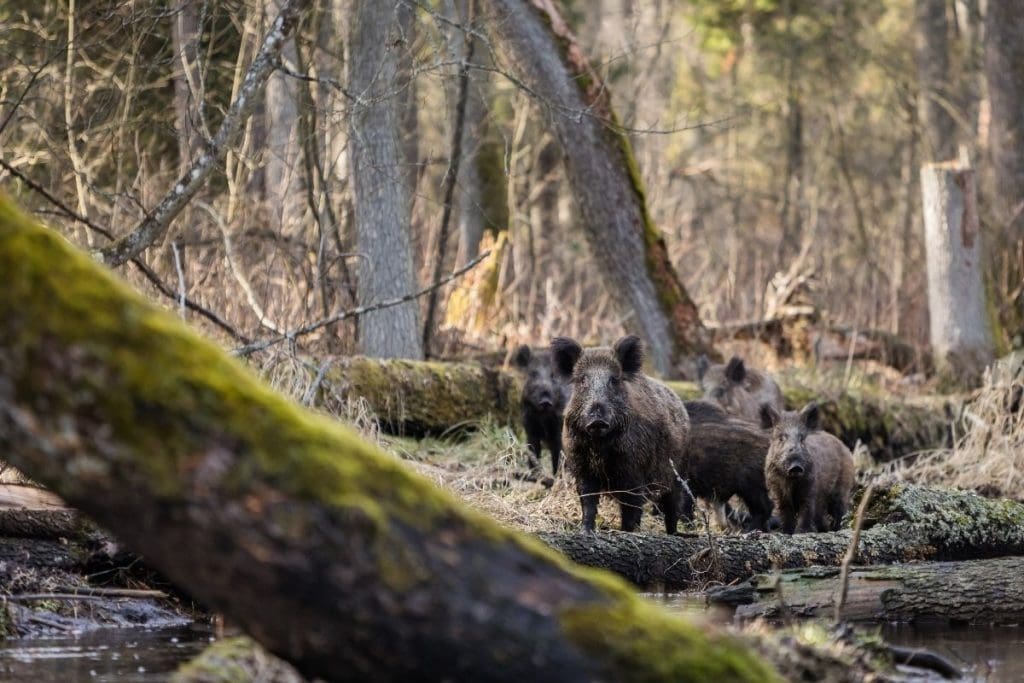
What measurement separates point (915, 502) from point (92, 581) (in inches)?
214

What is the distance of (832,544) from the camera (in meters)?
9.58

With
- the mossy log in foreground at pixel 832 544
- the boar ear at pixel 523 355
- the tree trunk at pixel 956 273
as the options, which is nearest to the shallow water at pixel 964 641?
the mossy log in foreground at pixel 832 544

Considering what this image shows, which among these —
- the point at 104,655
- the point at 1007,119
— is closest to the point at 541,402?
the point at 104,655

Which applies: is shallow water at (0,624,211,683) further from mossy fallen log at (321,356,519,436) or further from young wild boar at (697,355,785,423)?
young wild boar at (697,355,785,423)

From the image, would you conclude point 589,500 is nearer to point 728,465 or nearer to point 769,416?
point 728,465

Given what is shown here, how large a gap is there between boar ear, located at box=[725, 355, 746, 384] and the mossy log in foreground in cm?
444

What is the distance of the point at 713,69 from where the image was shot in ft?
109

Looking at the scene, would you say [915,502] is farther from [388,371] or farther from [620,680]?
[620,680]

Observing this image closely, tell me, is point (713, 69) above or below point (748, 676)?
above

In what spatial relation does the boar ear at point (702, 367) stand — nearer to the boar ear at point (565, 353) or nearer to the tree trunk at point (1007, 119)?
the boar ear at point (565, 353)

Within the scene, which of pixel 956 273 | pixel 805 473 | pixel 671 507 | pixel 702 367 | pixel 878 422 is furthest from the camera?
pixel 956 273

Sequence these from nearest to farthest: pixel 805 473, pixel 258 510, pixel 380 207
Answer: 1. pixel 258 510
2. pixel 805 473
3. pixel 380 207

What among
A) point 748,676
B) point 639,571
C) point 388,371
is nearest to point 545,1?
point 388,371

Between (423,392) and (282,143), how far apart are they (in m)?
5.09
